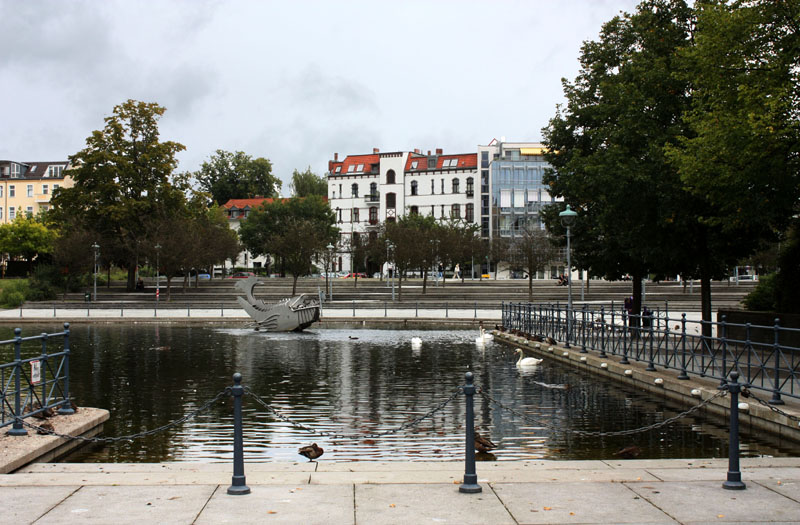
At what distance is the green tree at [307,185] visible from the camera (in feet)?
365

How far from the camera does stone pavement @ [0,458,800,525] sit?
603 centimetres

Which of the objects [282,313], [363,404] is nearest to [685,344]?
[363,404]

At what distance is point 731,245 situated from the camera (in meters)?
20.3

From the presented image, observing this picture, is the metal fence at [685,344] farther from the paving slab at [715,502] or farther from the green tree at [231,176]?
the green tree at [231,176]

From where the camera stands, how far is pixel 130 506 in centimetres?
632

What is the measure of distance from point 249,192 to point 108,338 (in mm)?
90173

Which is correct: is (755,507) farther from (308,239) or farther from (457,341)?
(308,239)

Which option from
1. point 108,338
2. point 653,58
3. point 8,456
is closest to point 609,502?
→ point 8,456

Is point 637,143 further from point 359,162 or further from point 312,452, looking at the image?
point 359,162

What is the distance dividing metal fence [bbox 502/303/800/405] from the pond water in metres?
1.20

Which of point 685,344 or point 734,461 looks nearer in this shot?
point 734,461

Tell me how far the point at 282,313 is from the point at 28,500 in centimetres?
2436

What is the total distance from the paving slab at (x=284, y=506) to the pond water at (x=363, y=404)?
7.59 feet

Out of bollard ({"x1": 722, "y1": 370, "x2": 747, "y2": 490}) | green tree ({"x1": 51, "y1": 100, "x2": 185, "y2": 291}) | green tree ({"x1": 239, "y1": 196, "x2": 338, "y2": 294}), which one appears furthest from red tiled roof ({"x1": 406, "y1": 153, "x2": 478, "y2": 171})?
bollard ({"x1": 722, "y1": 370, "x2": 747, "y2": 490})
